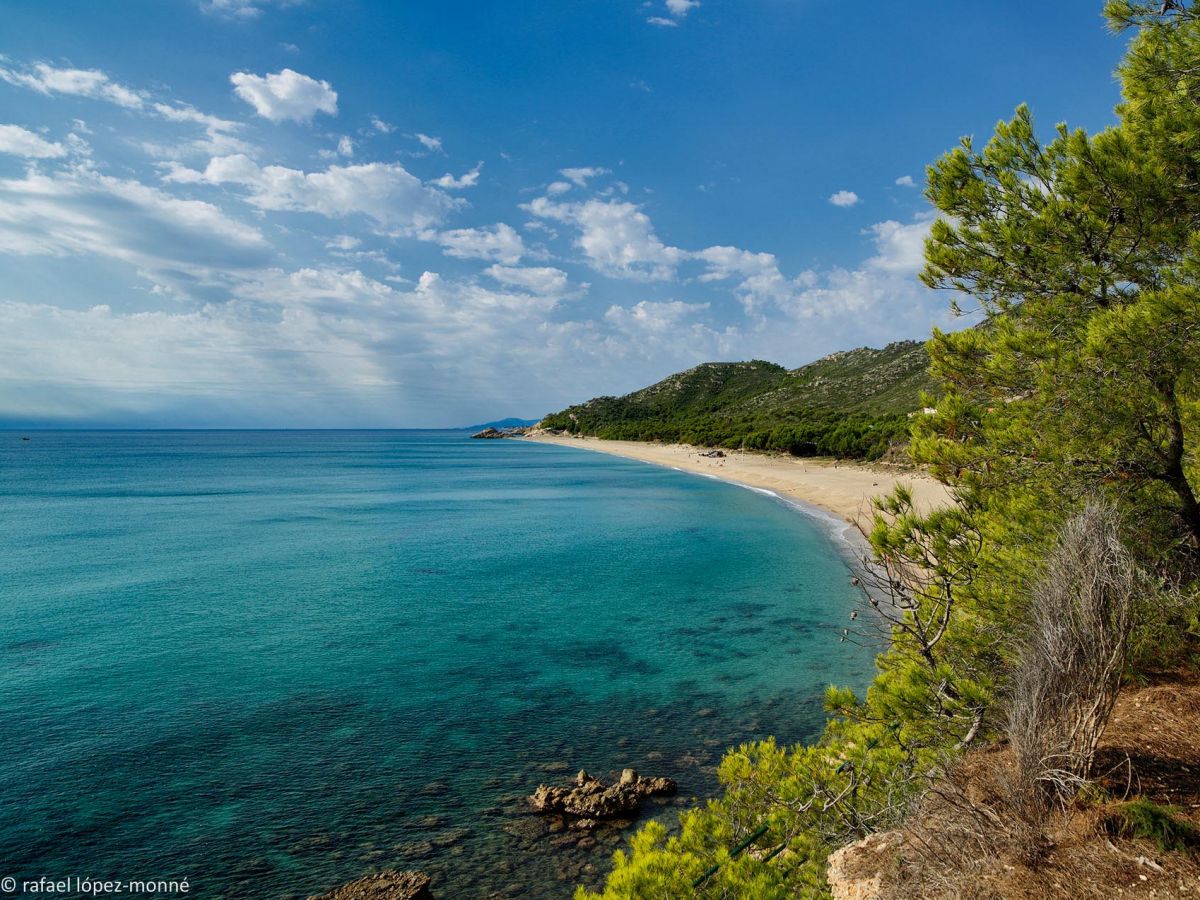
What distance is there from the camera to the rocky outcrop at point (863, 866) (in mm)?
5035

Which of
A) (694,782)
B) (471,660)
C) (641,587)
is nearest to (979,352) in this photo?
(694,782)

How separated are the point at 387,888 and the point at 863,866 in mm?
6973

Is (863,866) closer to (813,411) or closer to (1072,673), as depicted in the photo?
(1072,673)

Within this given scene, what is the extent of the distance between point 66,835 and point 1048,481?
52.8 feet

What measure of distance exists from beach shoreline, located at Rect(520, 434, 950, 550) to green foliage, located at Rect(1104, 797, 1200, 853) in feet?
61.3

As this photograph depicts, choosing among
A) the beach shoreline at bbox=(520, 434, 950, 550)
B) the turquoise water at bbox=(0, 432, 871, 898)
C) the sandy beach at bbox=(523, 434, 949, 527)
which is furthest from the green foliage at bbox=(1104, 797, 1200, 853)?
the sandy beach at bbox=(523, 434, 949, 527)

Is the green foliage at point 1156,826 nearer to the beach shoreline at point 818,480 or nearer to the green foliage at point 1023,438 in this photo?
the green foliage at point 1023,438

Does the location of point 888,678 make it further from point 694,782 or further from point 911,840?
point 694,782

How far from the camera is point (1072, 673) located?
5301 mm

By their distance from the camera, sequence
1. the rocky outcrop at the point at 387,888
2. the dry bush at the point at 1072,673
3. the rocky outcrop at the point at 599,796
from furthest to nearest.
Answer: the rocky outcrop at the point at 599,796 → the rocky outcrop at the point at 387,888 → the dry bush at the point at 1072,673

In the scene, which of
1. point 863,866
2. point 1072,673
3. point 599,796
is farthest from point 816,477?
point 863,866

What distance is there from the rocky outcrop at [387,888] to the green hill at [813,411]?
193 ft

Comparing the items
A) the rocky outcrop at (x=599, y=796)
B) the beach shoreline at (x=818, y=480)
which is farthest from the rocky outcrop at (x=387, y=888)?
the beach shoreline at (x=818, y=480)

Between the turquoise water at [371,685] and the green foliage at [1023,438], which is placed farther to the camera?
Result: the turquoise water at [371,685]
